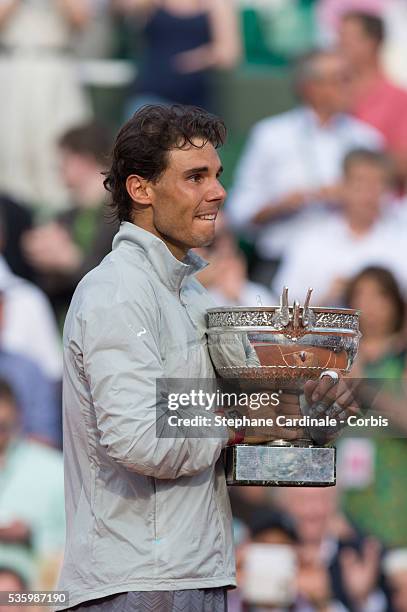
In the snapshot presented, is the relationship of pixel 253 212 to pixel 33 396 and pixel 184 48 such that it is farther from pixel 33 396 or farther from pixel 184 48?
pixel 33 396

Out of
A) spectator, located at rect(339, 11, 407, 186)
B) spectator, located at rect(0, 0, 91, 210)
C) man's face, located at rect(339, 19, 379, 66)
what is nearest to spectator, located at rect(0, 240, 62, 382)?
spectator, located at rect(0, 0, 91, 210)

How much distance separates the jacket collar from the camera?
123 inches

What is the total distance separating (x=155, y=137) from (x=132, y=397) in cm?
66

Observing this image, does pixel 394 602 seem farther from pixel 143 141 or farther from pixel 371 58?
pixel 143 141

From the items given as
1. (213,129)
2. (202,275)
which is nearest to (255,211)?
(202,275)

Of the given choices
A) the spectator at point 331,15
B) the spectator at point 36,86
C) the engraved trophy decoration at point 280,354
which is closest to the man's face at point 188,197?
the engraved trophy decoration at point 280,354

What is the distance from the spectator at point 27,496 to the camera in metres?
6.94

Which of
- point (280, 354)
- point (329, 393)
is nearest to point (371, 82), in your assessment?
point (280, 354)

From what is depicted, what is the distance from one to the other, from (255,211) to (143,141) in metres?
4.58

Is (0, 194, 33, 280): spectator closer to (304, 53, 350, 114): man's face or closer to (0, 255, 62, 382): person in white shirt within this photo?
(0, 255, 62, 382): person in white shirt

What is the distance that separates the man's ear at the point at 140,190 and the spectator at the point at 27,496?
4039 millimetres

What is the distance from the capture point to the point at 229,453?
3129 millimetres

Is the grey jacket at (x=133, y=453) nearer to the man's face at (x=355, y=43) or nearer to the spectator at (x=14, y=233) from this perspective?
the spectator at (x=14, y=233)

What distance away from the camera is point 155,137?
314 centimetres
